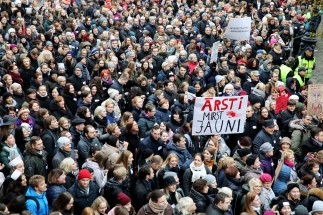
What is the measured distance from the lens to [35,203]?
320 inches

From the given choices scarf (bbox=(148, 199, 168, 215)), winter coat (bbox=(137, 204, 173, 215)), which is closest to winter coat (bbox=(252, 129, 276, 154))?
winter coat (bbox=(137, 204, 173, 215))

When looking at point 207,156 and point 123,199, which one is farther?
point 207,156

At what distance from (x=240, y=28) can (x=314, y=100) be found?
6.12 meters

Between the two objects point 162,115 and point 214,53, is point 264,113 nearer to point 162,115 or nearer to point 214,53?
point 162,115

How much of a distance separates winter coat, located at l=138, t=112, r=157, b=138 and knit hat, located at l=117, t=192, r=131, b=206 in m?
3.02

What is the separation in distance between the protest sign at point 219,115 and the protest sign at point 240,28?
7309 mm

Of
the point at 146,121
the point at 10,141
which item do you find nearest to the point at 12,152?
the point at 10,141

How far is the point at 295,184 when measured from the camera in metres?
9.02

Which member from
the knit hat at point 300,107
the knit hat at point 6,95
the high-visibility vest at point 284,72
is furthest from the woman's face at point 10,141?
the high-visibility vest at point 284,72

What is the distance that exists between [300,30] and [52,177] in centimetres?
1418

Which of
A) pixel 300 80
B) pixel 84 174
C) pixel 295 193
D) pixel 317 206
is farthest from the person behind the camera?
pixel 300 80

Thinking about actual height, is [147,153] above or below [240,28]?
below

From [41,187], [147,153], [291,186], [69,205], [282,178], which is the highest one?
[41,187]

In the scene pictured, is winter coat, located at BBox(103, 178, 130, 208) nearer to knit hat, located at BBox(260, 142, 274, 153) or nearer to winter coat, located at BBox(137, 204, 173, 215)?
winter coat, located at BBox(137, 204, 173, 215)
